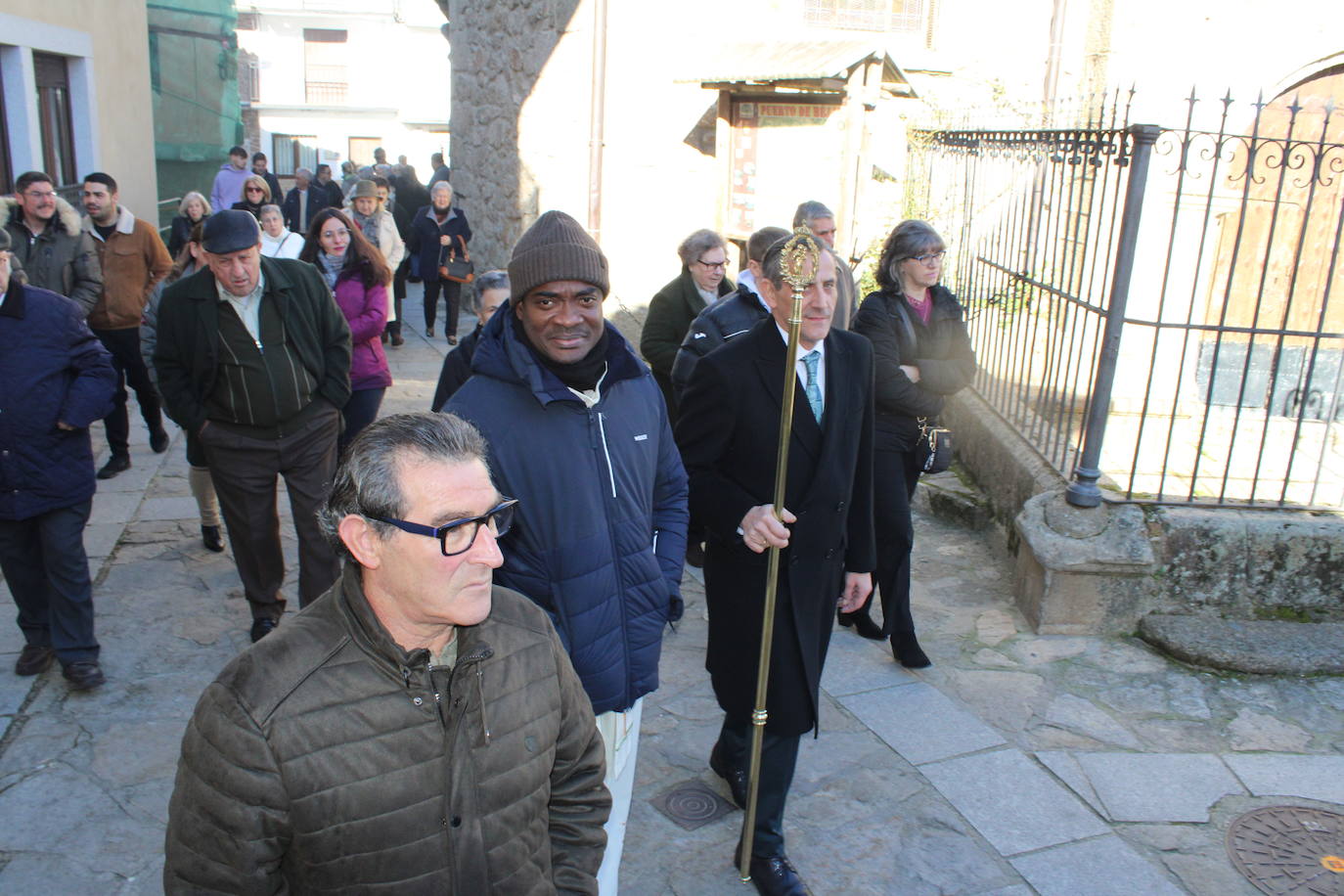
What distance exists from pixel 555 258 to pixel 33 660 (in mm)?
3282

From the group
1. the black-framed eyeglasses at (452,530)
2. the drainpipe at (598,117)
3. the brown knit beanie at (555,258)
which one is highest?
the drainpipe at (598,117)

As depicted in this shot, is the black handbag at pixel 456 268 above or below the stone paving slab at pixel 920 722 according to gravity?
above

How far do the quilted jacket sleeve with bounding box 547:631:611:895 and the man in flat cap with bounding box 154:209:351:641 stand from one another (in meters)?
2.87

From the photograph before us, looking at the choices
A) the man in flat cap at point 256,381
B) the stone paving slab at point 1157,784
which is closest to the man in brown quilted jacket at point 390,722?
the stone paving slab at point 1157,784

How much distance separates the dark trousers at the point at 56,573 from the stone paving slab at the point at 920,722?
3035mm

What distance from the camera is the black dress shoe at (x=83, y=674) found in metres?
4.34

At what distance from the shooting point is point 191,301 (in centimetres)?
438

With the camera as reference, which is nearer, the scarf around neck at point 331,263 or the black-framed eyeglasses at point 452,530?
the black-framed eyeglasses at point 452,530

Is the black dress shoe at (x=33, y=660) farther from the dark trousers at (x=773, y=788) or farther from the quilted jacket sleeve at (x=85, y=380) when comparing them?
the dark trousers at (x=773, y=788)

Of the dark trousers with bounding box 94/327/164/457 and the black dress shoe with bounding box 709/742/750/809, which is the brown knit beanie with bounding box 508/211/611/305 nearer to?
the black dress shoe with bounding box 709/742/750/809

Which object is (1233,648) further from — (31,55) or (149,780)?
(31,55)

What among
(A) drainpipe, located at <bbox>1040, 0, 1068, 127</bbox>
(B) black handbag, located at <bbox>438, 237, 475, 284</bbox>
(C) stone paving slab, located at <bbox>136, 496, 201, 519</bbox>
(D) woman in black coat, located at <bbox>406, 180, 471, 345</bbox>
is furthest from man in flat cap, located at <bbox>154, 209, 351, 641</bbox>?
(A) drainpipe, located at <bbox>1040, 0, 1068, 127</bbox>

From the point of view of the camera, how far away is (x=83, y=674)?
4.35 m

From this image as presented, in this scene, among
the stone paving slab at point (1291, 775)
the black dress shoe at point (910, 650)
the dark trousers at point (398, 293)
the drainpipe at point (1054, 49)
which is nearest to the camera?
the stone paving slab at point (1291, 775)
